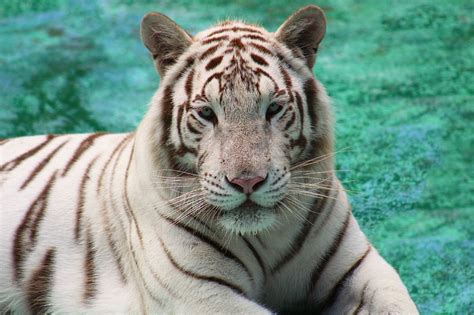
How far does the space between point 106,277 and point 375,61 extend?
3.20 metres

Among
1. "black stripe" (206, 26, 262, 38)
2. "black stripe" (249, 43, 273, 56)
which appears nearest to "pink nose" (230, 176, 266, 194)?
"black stripe" (249, 43, 273, 56)

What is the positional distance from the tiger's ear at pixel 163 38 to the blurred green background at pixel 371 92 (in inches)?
53.4

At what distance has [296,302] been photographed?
2916mm

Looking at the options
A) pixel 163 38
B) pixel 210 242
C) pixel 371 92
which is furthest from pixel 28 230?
pixel 371 92

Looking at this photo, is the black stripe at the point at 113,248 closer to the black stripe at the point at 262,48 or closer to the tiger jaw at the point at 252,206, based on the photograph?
the tiger jaw at the point at 252,206

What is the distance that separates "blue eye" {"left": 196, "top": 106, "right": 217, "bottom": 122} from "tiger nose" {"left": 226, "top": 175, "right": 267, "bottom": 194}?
0.77 feet

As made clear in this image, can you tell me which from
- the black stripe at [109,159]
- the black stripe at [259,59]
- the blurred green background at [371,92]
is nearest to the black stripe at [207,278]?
the black stripe at [109,159]

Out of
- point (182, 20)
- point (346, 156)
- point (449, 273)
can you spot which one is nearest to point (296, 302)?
point (449, 273)

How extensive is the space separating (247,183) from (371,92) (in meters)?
2.96

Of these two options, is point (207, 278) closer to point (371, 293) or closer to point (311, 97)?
point (371, 293)

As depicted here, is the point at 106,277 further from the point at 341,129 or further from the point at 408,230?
the point at 341,129

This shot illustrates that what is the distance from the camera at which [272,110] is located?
101 inches

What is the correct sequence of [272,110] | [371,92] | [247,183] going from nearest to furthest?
[247,183]
[272,110]
[371,92]

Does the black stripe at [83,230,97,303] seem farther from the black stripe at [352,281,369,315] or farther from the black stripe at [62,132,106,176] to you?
the black stripe at [352,281,369,315]
